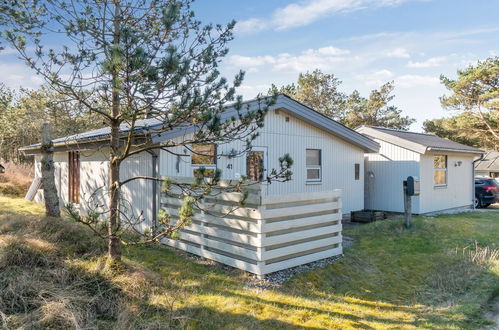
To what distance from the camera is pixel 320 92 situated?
29344 millimetres

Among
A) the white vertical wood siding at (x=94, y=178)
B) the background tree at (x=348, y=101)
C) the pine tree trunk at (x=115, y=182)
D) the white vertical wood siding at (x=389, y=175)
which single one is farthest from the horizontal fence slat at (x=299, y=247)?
the background tree at (x=348, y=101)


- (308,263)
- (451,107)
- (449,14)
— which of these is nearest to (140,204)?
(308,263)

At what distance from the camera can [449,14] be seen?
32.5 feet

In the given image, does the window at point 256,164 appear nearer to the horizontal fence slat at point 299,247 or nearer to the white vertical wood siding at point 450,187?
the horizontal fence slat at point 299,247

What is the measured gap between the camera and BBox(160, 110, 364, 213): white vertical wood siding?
27.1 ft

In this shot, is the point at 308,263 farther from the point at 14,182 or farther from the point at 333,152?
the point at 14,182

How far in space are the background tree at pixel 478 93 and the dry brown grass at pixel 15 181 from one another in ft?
81.4

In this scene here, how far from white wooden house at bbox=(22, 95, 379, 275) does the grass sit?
1.30 feet

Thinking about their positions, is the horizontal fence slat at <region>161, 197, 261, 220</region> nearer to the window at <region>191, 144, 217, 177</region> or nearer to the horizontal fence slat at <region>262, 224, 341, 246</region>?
the horizontal fence slat at <region>262, 224, 341, 246</region>

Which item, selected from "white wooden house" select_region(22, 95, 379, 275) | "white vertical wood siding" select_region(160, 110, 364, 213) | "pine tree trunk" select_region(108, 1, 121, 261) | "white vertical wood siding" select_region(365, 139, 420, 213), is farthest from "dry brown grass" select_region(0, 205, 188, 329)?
"white vertical wood siding" select_region(365, 139, 420, 213)

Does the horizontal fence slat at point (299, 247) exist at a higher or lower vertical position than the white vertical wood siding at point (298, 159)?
lower

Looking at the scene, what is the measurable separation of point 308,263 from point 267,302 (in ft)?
5.49

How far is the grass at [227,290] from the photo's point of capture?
11.6ft

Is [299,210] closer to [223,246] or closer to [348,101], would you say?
[223,246]
